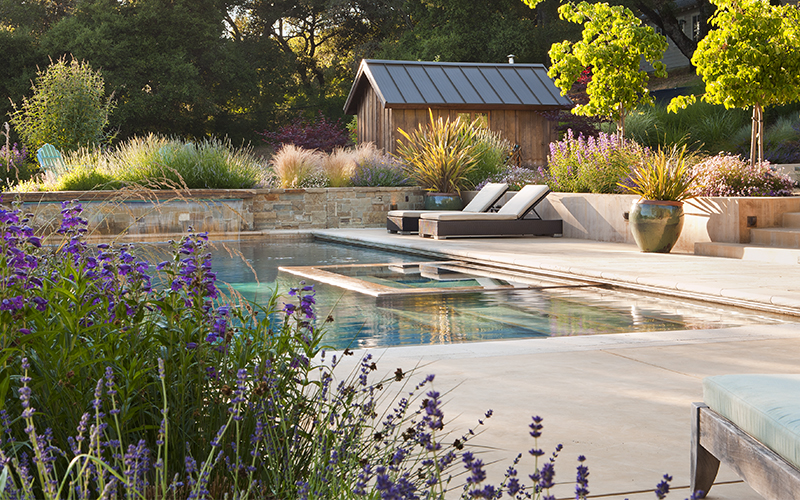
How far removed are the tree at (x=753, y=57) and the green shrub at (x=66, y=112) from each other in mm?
12212

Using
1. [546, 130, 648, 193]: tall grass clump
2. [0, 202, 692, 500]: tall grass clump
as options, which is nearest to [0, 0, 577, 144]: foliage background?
[546, 130, 648, 193]: tall grass clump

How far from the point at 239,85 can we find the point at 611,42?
2192 centimetres

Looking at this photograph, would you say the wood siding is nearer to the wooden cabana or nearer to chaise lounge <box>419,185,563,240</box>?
the wooden cabana

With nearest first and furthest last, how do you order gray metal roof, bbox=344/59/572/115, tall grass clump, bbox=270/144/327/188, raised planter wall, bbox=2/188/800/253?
1. raised planter wall, bbox=2/188/800/253
2. tall grass clump, bbox=270/144/327/188
3. gray metal roof, bbox=344/59/572/115

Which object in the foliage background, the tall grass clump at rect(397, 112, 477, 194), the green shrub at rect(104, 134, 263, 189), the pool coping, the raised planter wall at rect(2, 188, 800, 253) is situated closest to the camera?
the pool coping

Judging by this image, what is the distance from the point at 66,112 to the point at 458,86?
8.71 meters

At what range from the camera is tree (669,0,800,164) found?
1043 centimetres

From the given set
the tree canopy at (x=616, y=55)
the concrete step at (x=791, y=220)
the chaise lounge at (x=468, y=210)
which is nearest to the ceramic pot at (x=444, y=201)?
the chaise lounge at (x=468, y=210)

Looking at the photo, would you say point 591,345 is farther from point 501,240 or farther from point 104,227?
point 104,227

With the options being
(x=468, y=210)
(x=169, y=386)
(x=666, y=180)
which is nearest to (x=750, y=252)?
(x=666, y=180)

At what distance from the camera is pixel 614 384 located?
381 centimetres

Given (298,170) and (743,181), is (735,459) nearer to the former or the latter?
(743,181)

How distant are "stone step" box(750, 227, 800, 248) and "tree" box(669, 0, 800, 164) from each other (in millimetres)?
2029

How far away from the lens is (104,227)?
46.2 ft
